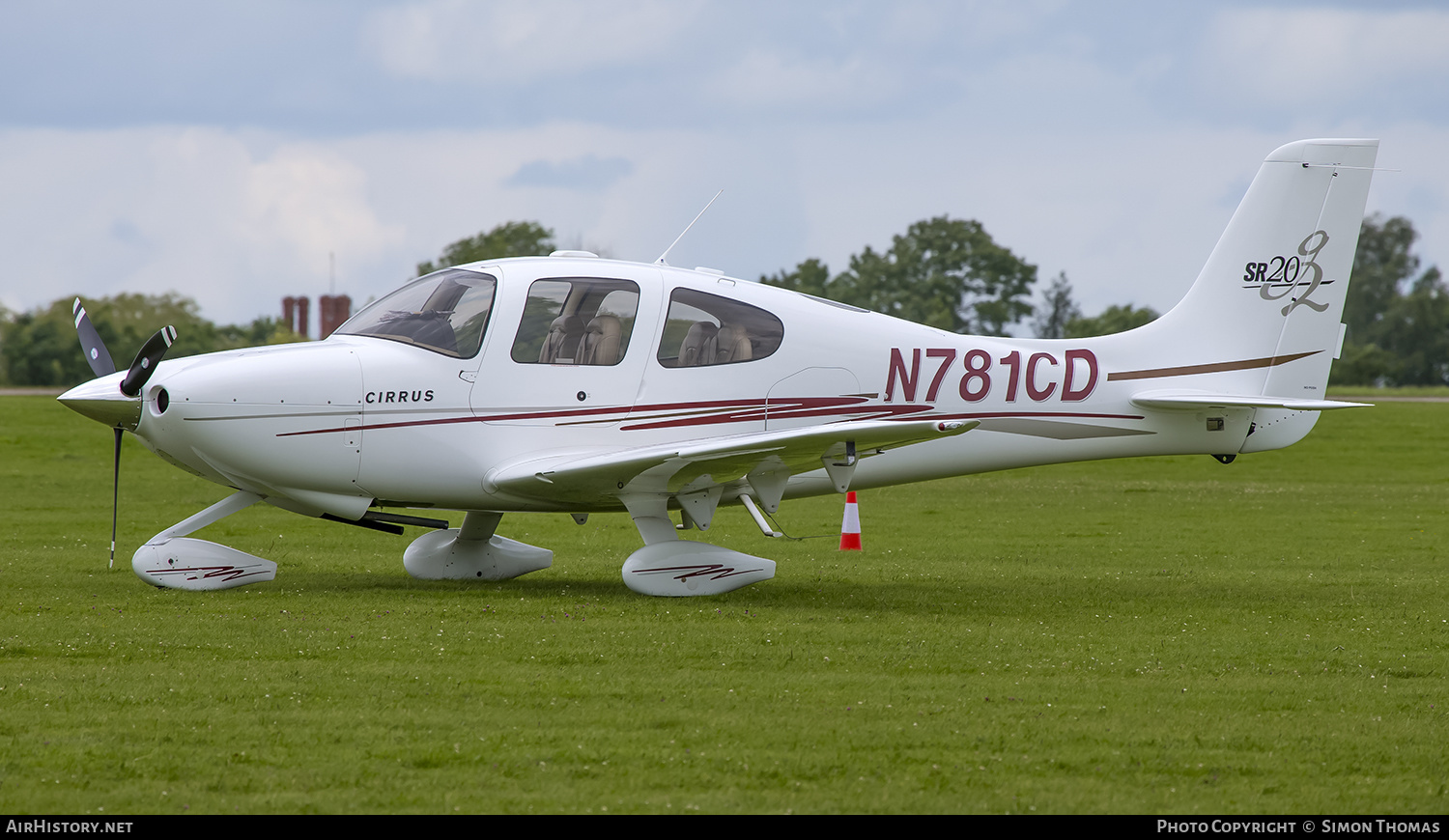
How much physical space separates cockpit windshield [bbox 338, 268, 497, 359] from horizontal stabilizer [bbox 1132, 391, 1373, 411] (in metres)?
5.25

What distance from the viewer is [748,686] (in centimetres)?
721

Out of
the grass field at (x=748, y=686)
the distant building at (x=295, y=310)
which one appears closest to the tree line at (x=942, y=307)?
Result: the distant building at (x=295, y=310)

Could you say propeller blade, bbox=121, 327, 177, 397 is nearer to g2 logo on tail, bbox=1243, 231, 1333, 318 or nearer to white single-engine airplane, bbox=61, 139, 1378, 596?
white single-engine airplane, bbox=61, 139, 1378, 596

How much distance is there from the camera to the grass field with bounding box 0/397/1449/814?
5.36m

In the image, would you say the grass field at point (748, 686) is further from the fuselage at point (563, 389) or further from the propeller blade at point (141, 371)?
the propeller blade at point (141, 371)

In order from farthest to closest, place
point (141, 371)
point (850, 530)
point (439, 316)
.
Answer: point (850, 530) → point (439, 316) → point (141, 371)

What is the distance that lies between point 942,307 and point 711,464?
60890mm

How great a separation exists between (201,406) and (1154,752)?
22.6 ft

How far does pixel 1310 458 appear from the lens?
33.3m

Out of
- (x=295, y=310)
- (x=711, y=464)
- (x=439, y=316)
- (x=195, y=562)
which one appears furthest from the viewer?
(x=295, y=310)

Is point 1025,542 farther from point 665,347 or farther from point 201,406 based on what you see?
point 201,406

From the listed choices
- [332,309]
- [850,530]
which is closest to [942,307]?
[332,309]

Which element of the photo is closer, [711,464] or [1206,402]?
[711,464]

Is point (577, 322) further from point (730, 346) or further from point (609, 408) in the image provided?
point (730, 346)
